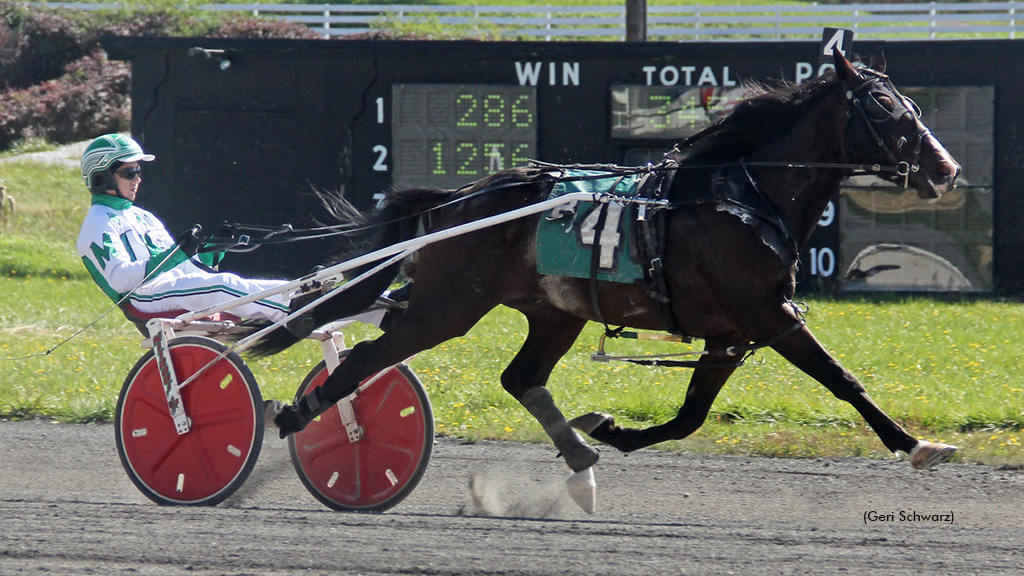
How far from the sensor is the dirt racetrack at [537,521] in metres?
3.89

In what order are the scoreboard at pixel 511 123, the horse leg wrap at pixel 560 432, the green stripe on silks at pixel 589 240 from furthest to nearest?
the scoreboard at pixel 511 123 → the horse leg wrap at pixel 560 432 → the green stripe on silks at pixel 589 240

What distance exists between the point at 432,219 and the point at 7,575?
224cm

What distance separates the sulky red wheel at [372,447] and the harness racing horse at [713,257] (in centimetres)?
24

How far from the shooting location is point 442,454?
5.99m

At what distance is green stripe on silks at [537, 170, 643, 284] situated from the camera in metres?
4.62

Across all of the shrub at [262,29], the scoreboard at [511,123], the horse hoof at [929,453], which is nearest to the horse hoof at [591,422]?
the horse hoof at [929,453]

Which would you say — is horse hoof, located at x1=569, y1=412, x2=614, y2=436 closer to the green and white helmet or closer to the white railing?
the green and white helmet

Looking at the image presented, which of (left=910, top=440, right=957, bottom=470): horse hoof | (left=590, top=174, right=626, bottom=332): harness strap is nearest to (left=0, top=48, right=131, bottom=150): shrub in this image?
(left=590, top=174, right=626, bottom=332): harness strap

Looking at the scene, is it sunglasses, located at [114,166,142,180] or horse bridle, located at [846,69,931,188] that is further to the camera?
sunglasses, located at [114,166,142,180]

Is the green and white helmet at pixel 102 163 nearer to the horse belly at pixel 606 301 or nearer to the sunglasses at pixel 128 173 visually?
the sunglasses at pixel 128 173

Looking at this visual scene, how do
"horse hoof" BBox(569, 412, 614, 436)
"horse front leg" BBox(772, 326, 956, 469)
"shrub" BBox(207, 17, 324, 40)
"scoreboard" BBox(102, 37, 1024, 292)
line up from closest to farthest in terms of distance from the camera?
"horse front leg" BBox(772, 326, 956, 469) → "horse hoof" BBox(569, 412, 614, 436) → "scoreboard" BBox(102, 37, 1024, 292) → "shrub" BBox(207, 17, 324, 40)

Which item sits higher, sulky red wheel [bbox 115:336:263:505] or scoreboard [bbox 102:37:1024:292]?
scoreboard [bbox 102:37:1024:292]

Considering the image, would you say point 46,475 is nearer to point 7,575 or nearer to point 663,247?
point 7,575

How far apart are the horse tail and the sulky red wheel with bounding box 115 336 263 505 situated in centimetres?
25
